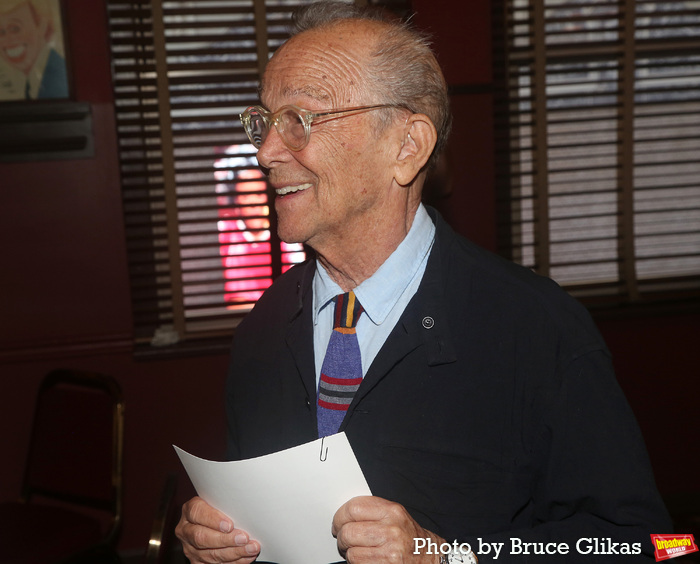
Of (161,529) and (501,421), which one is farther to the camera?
(161,529)

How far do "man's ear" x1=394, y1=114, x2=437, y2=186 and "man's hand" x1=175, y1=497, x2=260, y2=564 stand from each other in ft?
2.20

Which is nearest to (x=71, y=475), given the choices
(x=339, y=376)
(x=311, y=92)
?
(x=339, y=376)

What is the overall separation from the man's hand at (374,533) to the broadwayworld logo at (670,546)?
36cm

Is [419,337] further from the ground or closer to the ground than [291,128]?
closer to the ground

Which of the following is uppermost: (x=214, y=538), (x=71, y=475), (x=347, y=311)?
(x=347, y=311)

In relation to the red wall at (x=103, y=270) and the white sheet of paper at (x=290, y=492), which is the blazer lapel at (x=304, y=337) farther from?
the red wall at (x=103, y=270)

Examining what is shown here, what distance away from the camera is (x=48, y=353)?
115 inches

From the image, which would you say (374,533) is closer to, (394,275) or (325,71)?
(394,275)

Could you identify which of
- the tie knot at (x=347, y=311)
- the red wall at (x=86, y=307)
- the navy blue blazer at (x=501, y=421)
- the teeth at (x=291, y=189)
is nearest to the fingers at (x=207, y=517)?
the navy blue blazer at (x=501, y=421)

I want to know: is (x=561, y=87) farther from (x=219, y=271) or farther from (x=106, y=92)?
(x=106, y=92)

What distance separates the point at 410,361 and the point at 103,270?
2.20 metres

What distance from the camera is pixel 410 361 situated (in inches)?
44.9

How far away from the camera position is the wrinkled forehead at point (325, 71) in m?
1.15

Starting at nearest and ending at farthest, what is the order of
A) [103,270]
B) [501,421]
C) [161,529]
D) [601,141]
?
[501,421] → [161,529] → [103,270] → [601,141]
